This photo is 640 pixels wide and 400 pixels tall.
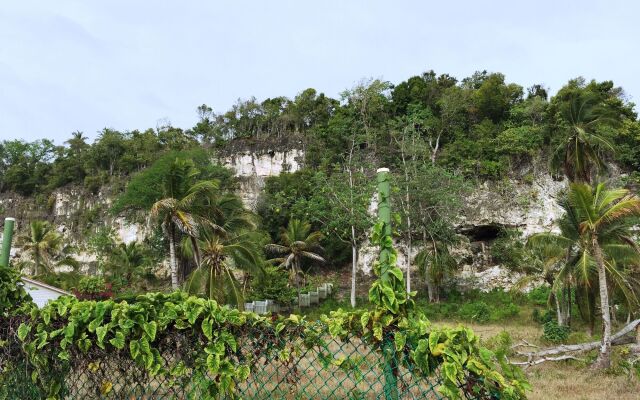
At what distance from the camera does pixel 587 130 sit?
18594 mm

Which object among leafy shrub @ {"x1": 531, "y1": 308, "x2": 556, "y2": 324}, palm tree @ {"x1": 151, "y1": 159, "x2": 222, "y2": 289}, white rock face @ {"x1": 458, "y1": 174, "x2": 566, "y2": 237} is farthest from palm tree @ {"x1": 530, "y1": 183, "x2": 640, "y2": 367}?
white rock face @ {"x1": 458, "y1": 174, "x2": 566, "y2": 237}

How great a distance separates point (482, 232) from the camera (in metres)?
27.0

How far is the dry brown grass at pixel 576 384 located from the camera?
284 inches

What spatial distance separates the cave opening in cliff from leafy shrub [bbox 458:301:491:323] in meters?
7.44

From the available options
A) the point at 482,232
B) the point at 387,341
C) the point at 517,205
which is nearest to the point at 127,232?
the point at 482,232

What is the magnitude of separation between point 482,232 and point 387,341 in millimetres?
26463

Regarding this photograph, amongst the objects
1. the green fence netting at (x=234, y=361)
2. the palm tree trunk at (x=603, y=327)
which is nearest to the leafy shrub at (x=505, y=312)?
the palm tree trunk at (x=603, y=327)

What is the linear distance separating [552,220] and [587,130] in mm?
7996

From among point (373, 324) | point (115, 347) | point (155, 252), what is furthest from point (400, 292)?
point (155, 252)

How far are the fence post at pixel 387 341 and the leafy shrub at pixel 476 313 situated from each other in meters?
18.2

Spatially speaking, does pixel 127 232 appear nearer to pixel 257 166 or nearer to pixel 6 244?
pixel 257 166

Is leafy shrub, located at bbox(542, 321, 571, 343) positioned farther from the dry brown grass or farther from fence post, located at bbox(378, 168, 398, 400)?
fence post, located at bbox(378, 168, 398, 400)

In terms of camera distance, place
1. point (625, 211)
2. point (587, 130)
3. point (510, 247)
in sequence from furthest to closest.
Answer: point (510, 247), point (587, 130), point (625, 211)

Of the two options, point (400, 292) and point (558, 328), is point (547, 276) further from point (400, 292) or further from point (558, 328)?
point (400, 292)
